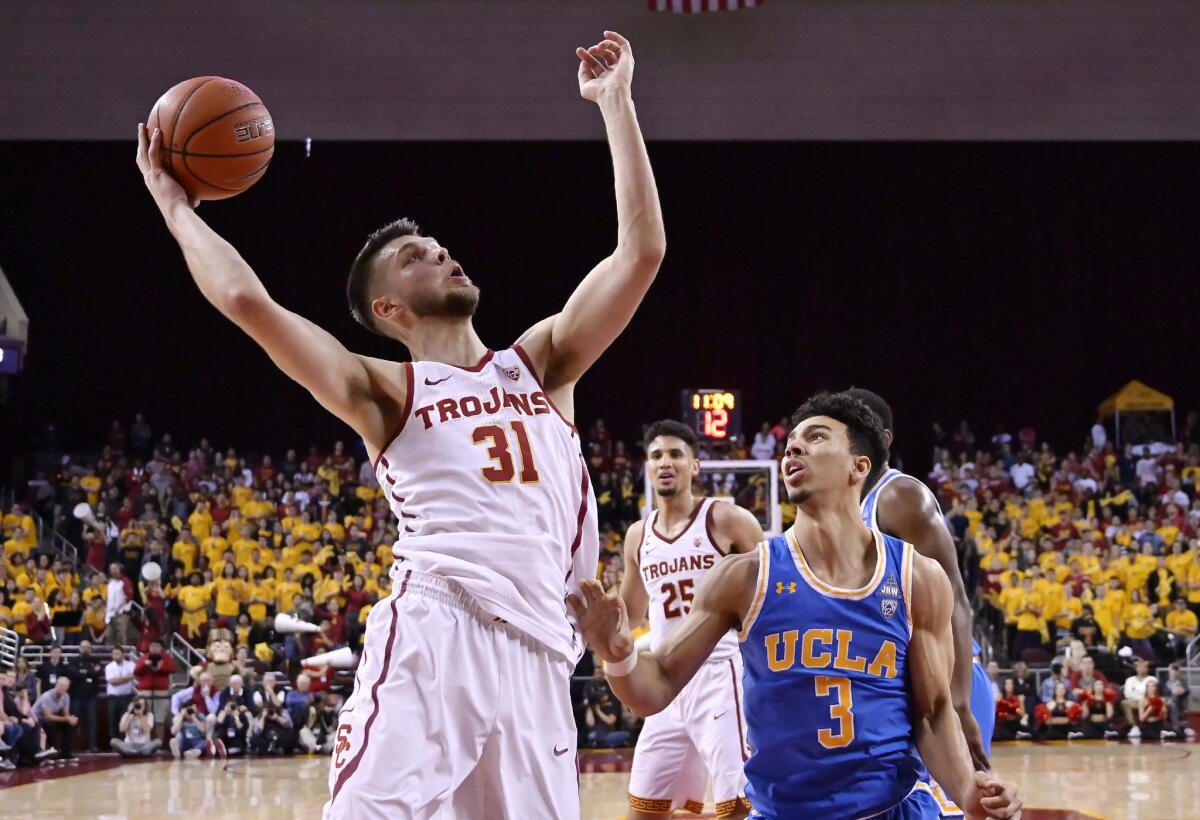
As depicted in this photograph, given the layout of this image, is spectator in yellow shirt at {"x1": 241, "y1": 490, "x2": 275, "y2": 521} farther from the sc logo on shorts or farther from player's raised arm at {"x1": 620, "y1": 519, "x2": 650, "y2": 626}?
the sc logo on shorts

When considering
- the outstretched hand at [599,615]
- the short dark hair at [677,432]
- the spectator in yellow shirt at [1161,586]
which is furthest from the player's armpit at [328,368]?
the spectator in yellow shirt at [1161,586]

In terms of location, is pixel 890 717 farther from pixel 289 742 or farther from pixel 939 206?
pixel 939 206

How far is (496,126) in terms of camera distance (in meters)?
17.9

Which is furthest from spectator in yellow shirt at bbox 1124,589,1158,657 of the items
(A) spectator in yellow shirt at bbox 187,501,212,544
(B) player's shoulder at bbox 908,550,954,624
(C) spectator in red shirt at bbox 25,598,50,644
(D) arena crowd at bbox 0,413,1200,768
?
(B) player's shoulder at bbox 908,550,954,624

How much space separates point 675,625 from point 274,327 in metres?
3.30

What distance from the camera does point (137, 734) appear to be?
13.0 m

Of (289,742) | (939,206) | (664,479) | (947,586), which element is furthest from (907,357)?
(947,586)

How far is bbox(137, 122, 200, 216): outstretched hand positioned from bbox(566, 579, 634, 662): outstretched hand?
129 cm

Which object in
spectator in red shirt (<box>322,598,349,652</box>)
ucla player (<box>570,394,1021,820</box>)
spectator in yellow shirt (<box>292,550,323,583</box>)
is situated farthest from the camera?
spectator in yellow shirt (<box>292,550,323,583</box>)

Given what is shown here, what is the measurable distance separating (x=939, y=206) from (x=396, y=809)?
21475mm

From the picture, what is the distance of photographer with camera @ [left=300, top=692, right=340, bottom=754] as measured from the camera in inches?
516

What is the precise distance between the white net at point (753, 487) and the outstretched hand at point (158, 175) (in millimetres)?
9834

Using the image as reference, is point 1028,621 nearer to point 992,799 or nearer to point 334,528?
point 334,528

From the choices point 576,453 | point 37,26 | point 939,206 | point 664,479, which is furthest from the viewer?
point 939,206
